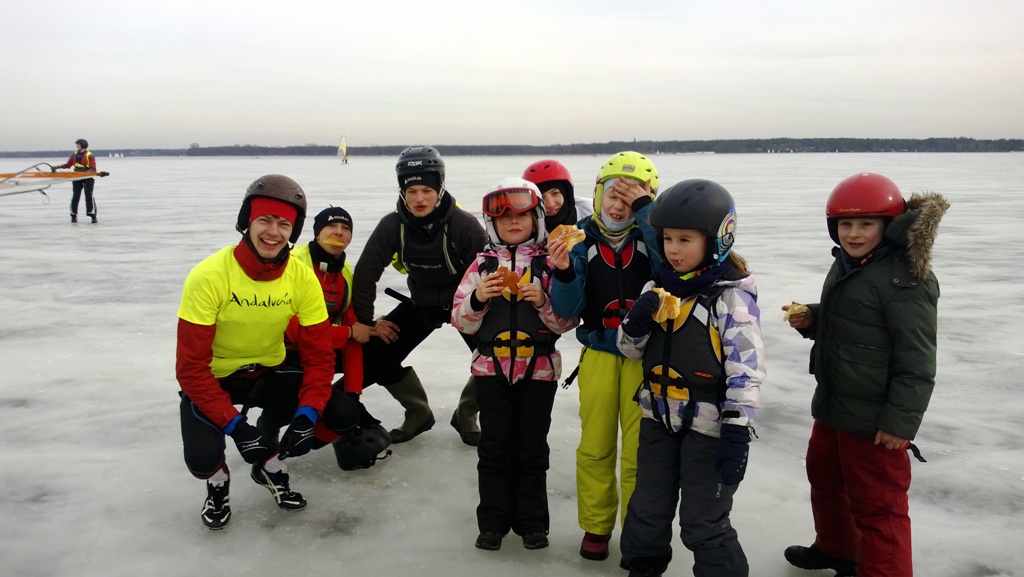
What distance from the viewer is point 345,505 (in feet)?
11.4

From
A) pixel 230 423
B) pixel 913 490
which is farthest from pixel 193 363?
pixel 913 490

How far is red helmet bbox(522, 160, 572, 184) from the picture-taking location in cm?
402

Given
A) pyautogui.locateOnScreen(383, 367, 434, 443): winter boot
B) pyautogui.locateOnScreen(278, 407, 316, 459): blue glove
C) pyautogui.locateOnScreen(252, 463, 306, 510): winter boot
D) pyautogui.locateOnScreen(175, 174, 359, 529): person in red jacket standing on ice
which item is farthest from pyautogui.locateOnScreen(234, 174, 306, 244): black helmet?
pyautogui.locateOnScreen(383, 367, 434, 443): winter boot

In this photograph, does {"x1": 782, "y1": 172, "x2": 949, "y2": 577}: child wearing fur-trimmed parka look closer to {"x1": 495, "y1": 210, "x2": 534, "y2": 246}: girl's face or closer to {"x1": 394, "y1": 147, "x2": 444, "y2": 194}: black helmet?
{"x1": 495, "y1": 210, "x2": 534, "y2": 246}: girl's face

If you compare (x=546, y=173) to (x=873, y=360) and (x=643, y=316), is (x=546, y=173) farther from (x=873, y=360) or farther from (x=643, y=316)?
(x=873, y=360)

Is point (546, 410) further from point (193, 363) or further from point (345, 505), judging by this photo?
point (193, 363)

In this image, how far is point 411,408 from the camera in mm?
4320

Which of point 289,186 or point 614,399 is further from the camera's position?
point 289,186

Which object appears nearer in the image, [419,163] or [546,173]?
[419,163]

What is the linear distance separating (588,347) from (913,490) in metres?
1.82

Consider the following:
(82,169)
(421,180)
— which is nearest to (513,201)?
(421,180)

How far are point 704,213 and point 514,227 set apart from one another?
2.94 feet

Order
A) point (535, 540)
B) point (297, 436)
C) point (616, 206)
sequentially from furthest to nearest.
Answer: point (297, 436) < point (535, 540) < point (616, 206)

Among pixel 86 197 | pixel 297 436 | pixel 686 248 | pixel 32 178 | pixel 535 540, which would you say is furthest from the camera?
pixel 32 178
